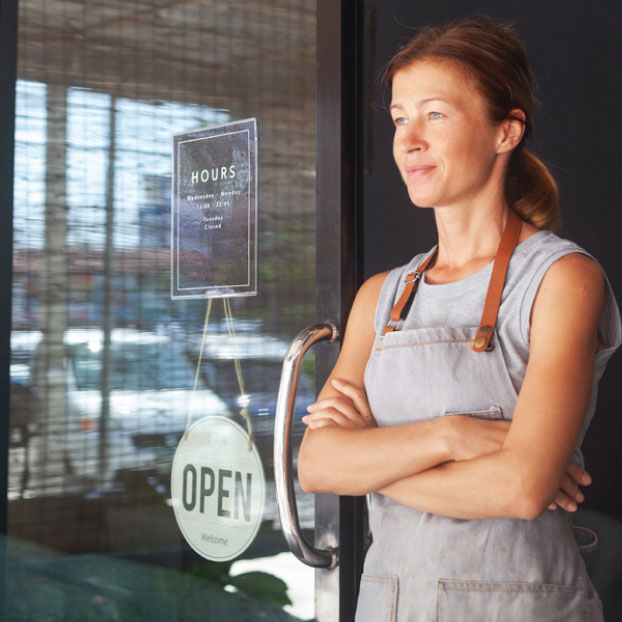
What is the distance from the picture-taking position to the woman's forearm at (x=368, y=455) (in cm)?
121

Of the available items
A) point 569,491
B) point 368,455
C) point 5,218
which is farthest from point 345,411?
point 5,218

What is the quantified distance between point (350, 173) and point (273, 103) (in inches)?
10.6

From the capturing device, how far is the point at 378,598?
1343 mm

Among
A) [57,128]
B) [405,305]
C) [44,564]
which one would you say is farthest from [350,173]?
[44,564]

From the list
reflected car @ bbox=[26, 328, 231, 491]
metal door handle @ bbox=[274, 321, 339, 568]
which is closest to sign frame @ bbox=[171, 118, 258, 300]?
reflected car @ bbox=[26, 328, 231, 491]

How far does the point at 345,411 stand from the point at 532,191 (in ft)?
1.54

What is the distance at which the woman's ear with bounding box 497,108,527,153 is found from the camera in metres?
1.37

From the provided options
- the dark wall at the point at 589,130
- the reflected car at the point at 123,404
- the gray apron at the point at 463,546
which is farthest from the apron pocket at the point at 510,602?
the reflected car at the point at 123,404

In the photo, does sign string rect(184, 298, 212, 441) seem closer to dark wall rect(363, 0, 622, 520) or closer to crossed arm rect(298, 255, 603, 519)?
crossed arm rect(298, 255, 603, 519)

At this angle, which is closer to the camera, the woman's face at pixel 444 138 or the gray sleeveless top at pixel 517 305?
the gray sleeveless top at pixel 517 305

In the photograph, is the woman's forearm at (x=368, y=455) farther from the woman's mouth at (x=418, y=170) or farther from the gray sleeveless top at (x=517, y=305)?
the woman's mouth at (x=418, y=170)

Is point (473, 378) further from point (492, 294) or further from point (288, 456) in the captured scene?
point (288, 456)

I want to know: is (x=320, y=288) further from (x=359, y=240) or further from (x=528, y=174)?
(x=528, y=174)

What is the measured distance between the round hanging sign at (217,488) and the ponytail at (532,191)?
2.59 ft
